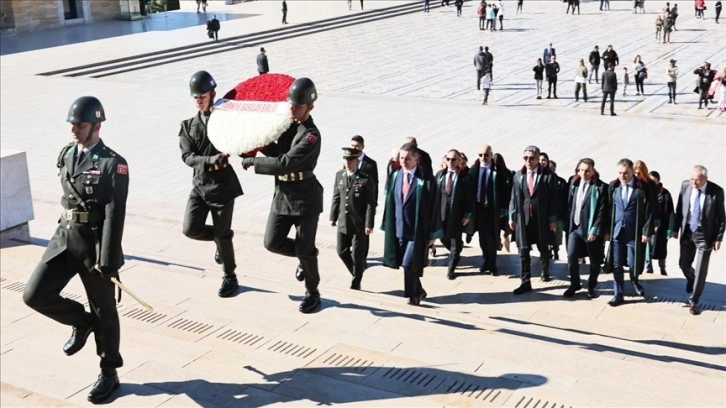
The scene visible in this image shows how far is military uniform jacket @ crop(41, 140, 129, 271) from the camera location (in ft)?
16.9

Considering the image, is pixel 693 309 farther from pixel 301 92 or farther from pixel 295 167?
pixel 301 92

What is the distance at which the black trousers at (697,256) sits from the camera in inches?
322

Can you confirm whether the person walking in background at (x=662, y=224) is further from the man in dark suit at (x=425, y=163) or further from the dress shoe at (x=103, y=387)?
the dress shoe at (x=103, y=387)

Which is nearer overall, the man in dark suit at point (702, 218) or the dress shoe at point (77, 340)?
the dress shoe at point (77, 340)

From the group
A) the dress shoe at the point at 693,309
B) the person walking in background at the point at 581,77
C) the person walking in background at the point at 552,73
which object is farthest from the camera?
the person walking in background at the point at 552,73

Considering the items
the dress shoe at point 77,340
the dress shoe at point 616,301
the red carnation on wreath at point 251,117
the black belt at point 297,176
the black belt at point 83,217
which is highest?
the red carnation on wreath at point 251,117

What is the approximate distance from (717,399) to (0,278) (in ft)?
20.7

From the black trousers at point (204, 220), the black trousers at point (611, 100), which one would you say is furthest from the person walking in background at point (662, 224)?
the black trousers at point (611, 100)

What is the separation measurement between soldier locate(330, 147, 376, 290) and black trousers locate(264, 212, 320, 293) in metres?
1.63

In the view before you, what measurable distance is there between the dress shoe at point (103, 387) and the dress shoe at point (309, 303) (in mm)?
1757

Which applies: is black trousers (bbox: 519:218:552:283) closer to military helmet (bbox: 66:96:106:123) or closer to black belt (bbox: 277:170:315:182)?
black belt (bbox: 277:170:315:182)

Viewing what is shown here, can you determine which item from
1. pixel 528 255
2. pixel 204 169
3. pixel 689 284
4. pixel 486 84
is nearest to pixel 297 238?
pixel 204 169

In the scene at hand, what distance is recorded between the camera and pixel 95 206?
5324mm

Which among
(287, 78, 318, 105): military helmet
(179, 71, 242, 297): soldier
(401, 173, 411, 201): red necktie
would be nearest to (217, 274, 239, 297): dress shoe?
(179, 71, 242, 297): soldier
